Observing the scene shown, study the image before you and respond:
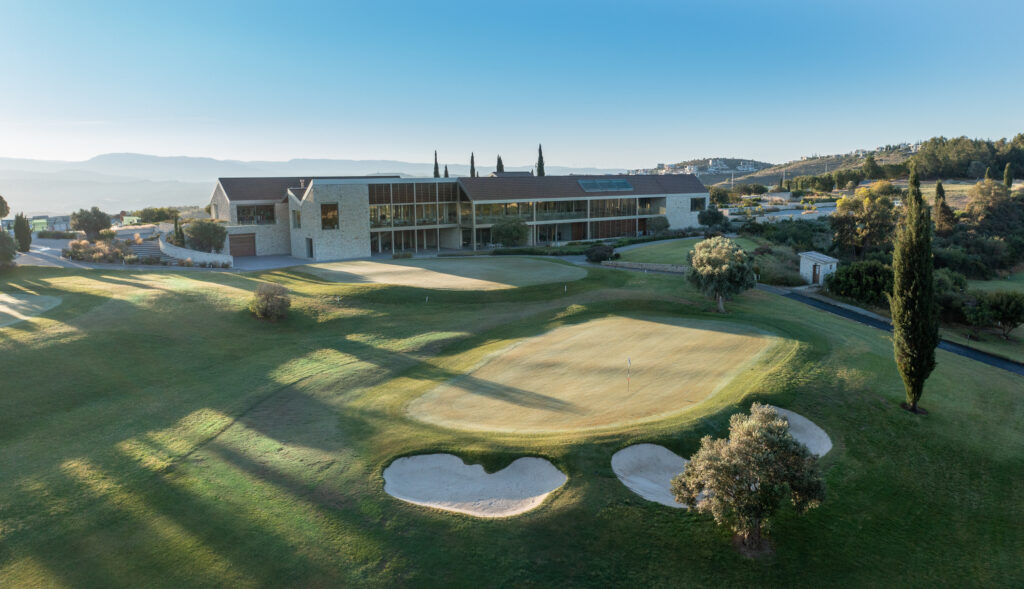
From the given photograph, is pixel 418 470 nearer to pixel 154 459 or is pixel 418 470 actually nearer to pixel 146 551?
pixel 146 551

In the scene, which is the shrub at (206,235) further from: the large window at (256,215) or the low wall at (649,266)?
the low wall at (649,266)

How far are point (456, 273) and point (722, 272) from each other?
19.0 m

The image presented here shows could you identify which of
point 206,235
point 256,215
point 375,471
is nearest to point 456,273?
point 206,235

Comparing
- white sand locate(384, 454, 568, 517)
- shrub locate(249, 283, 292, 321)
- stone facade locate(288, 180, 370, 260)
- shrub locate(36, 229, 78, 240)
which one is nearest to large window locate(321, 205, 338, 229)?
stone facade locate(288, 180, 370, 260)

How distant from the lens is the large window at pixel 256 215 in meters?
62.8

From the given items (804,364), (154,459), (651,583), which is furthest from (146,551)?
(804,364)

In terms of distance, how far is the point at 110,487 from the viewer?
13.8 m

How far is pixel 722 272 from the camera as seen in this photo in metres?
33.7

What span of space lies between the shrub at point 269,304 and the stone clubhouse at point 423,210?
27786 millimetres

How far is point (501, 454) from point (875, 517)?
9.14m

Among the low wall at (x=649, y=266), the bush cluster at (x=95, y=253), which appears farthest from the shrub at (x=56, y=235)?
the low wall at (x=649, y=266)

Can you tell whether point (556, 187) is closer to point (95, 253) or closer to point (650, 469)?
point (95, 253)

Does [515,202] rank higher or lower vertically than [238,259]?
higher

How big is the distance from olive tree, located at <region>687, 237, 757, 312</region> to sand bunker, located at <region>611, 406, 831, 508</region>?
18.1m
